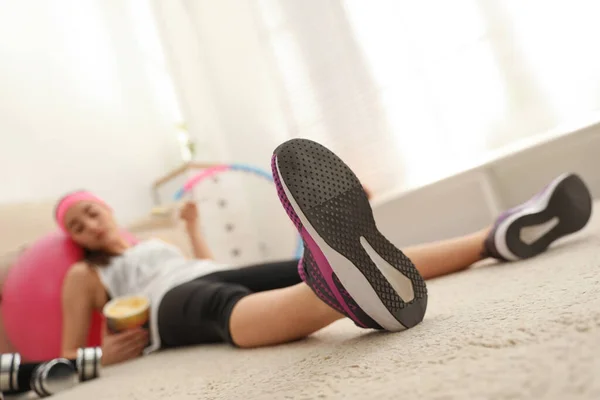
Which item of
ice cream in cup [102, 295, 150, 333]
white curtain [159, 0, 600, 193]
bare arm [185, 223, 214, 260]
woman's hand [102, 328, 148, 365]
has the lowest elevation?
woman's hand [102, 328, 148, 365]

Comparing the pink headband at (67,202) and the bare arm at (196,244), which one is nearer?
the pink headband at (67,202)

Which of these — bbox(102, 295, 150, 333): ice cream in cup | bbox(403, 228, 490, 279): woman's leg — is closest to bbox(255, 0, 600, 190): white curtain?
bbox(403, 228, 490, 279): woman's leg

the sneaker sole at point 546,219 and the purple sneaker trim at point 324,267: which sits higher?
the purple sneaker trim at point 324,267

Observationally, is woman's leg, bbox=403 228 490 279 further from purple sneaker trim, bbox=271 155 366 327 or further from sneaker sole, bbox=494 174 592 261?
purple sneaker trim, bbox=271 155 366 327

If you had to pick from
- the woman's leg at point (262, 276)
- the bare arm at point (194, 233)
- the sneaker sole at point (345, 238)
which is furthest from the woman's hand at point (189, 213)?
the sneaker sole at point (345, 238)

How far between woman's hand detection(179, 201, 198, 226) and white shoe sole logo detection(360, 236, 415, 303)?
1302mm

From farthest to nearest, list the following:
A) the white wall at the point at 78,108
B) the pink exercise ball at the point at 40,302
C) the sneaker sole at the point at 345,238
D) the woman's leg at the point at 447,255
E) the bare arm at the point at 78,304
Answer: the white wall at the point at 78,108 → the pink exercise ball at the point at 40,302 → the bare arm at the point at 78,304 → the woman's leg at the point at 447,255 → the sneaker sole at the point at 345,238

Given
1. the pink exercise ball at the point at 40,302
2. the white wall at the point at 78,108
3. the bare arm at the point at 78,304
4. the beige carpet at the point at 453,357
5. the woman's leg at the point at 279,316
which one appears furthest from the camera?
the white wall at the point at 78,108

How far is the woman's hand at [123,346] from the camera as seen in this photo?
1.15m

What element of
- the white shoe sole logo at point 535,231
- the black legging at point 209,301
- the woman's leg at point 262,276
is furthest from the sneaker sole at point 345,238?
the woman's leg at point 262,276

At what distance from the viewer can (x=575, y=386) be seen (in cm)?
29

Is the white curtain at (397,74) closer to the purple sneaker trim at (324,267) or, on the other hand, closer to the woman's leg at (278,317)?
the woman's leg at (278,317)

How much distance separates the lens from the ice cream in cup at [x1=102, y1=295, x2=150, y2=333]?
3.77 feet

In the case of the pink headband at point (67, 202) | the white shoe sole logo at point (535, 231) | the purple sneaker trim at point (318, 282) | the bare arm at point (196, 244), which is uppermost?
the pink headband at point (67, 202)
